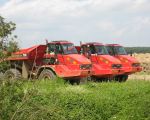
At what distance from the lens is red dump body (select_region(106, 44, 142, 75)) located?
78.4ft

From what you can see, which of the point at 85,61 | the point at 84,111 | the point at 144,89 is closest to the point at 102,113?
the point at 84,111

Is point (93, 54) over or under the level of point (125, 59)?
over

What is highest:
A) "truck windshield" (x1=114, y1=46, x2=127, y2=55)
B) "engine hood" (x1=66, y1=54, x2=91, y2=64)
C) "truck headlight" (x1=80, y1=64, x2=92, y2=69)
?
"truck windshield" (x1=114, y1=46, x2=127, y2=55)

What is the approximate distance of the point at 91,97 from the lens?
13312mm

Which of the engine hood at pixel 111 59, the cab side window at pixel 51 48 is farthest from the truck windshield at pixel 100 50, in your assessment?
the cab side window at pixel 51 48

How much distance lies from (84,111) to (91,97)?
869 mm

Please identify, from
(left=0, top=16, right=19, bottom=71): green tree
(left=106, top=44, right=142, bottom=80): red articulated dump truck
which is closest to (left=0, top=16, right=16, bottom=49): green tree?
(left=0, top=16, right=19, bottom=71): green tree

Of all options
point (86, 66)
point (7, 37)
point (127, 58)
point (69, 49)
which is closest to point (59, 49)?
point (69, 49)

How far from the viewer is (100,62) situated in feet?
74.4

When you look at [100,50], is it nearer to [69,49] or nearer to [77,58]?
[69,49]

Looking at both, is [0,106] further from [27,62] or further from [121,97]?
[27,62]

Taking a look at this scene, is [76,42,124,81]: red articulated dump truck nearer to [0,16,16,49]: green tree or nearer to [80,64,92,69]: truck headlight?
[80,64,92,69]: truck headlight

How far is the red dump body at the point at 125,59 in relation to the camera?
23.9 metres

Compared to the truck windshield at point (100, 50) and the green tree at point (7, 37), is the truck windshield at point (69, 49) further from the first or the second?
the green tree at point (7, 37)
